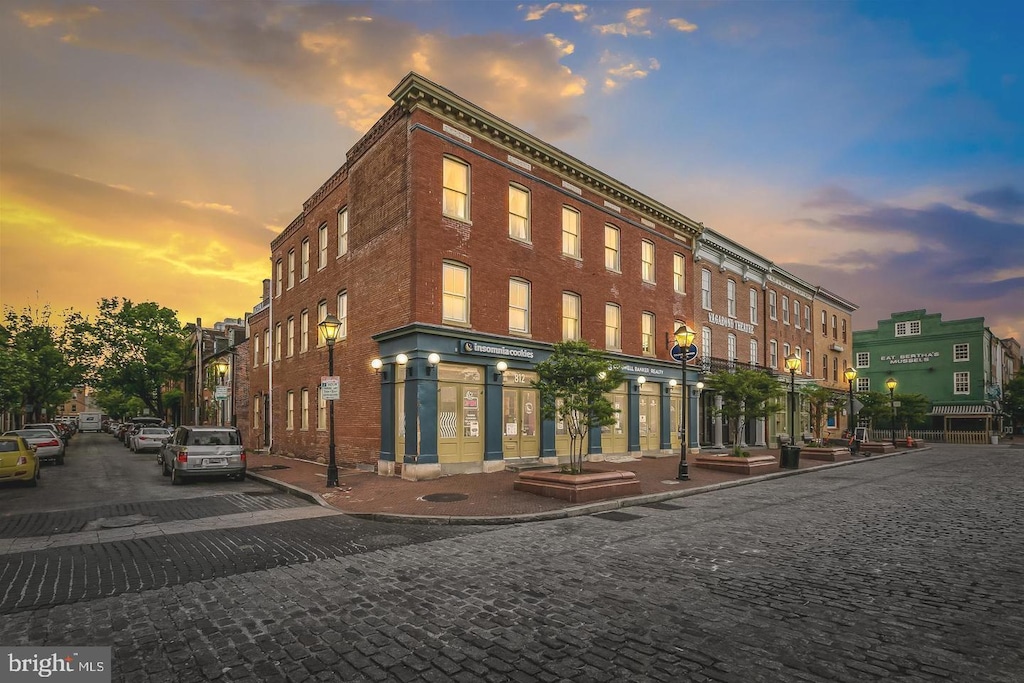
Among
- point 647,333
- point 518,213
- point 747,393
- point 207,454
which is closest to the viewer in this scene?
point 207,454

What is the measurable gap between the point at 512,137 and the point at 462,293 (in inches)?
251

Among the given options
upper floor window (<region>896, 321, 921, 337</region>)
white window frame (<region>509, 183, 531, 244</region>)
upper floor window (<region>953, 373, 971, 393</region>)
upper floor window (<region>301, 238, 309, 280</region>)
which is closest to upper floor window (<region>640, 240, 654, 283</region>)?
white window frame (<region>509, 183, 531, 244</region>)

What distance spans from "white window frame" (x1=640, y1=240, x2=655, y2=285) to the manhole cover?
654 inches

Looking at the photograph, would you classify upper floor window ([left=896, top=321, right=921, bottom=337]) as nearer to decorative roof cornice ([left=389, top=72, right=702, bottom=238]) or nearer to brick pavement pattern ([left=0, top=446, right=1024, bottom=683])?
decorative roof cornice ([left=389, top=72, right=702, bottom=238])

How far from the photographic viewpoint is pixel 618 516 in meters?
11.0

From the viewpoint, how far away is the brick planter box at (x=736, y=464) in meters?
18.5

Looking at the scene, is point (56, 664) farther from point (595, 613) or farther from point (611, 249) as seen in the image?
point (611, 249)

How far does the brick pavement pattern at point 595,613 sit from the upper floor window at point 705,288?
869 inches

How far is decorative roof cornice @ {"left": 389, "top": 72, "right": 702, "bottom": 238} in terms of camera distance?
17000mm

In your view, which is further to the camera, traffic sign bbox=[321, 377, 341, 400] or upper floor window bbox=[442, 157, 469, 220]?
upper floor window bbox=[442, 157, 469, 220]

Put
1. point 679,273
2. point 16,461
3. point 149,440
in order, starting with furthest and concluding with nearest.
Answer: point 149,440 → point 679,273 → point 16,461

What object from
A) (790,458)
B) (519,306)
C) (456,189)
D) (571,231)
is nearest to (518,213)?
(456,189)

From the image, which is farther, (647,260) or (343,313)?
(647,260)

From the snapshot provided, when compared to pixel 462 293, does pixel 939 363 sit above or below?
below
